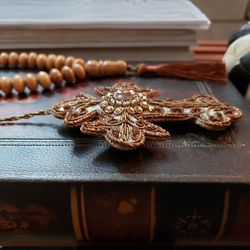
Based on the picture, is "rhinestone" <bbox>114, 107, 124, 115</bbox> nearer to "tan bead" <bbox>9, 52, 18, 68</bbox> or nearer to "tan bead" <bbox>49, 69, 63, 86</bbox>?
"tan bead" <bbox>49, 69, 63, 86</bbox>

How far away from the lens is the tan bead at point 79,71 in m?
0.56

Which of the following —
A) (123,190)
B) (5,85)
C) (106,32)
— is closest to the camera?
(123,190)

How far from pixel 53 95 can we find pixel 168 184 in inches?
10.3

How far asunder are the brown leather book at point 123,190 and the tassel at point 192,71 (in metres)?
0.18

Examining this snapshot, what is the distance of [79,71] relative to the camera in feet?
1.84

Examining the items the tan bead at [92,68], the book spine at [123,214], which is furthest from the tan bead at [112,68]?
the book spine at [123,214]

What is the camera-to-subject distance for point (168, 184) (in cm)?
33

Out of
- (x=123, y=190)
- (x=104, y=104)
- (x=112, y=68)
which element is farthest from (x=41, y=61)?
Answer: (x=123, y=190)

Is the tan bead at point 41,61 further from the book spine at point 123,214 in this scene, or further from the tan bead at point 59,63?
the book spine at point 123,214

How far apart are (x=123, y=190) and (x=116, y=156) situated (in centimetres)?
4

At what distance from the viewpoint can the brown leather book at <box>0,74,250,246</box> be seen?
1.09 feet

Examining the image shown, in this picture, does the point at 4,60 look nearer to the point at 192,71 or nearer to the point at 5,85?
the point at 5,85

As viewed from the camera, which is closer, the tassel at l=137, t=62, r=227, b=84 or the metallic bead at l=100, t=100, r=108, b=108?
→ the metallic bead at l=100, t=100, r=108, b=108

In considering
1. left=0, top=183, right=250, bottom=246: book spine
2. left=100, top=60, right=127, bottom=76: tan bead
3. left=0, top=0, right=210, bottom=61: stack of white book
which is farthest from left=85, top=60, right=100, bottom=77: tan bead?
left=0, top=183, right=250, bottom=246: book spine
